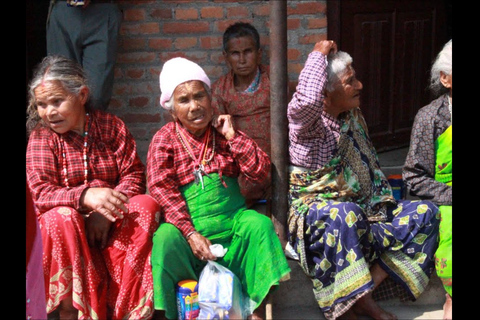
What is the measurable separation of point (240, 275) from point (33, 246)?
2040mm

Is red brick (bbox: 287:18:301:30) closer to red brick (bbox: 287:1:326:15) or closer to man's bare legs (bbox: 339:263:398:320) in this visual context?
red brick (bbox: 287:1:326:15)

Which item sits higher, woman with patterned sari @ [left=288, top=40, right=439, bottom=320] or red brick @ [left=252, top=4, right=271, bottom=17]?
red brick @ [left=252, top=4, right=271, bottom=17]

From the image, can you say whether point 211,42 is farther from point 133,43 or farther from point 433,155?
point 433,155

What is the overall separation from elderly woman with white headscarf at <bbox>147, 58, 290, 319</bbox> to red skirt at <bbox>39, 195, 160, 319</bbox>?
93mm

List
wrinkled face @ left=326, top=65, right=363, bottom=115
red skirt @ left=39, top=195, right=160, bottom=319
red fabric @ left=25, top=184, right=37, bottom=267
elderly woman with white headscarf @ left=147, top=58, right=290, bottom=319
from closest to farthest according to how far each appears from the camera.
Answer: red fabric @ left=25, top=184, right=37, bottom=267
red skirt @ left=39, top=195, right=160, bottom=319
elderly woman with white headscarf @ left=147, top=58, right=290, bottom=319
wrinkled face @ left=326, top=65, right=363, bottom=115

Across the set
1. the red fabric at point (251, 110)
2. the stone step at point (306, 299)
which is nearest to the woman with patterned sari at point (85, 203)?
the stone step at point (306, 299)

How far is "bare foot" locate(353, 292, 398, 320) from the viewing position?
11.9 feet

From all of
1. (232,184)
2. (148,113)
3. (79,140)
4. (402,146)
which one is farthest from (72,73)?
(402,146)

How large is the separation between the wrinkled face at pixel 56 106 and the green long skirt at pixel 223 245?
73cm

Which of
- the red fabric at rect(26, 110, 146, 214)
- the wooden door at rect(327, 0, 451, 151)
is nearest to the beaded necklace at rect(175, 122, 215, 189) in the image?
the red fabric at rect(26, 110, 146, 214)

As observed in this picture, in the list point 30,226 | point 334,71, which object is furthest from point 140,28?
point 30,226

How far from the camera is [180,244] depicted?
11.1ft

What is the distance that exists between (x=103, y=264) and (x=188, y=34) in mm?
2077

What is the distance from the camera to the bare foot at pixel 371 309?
3615mm
